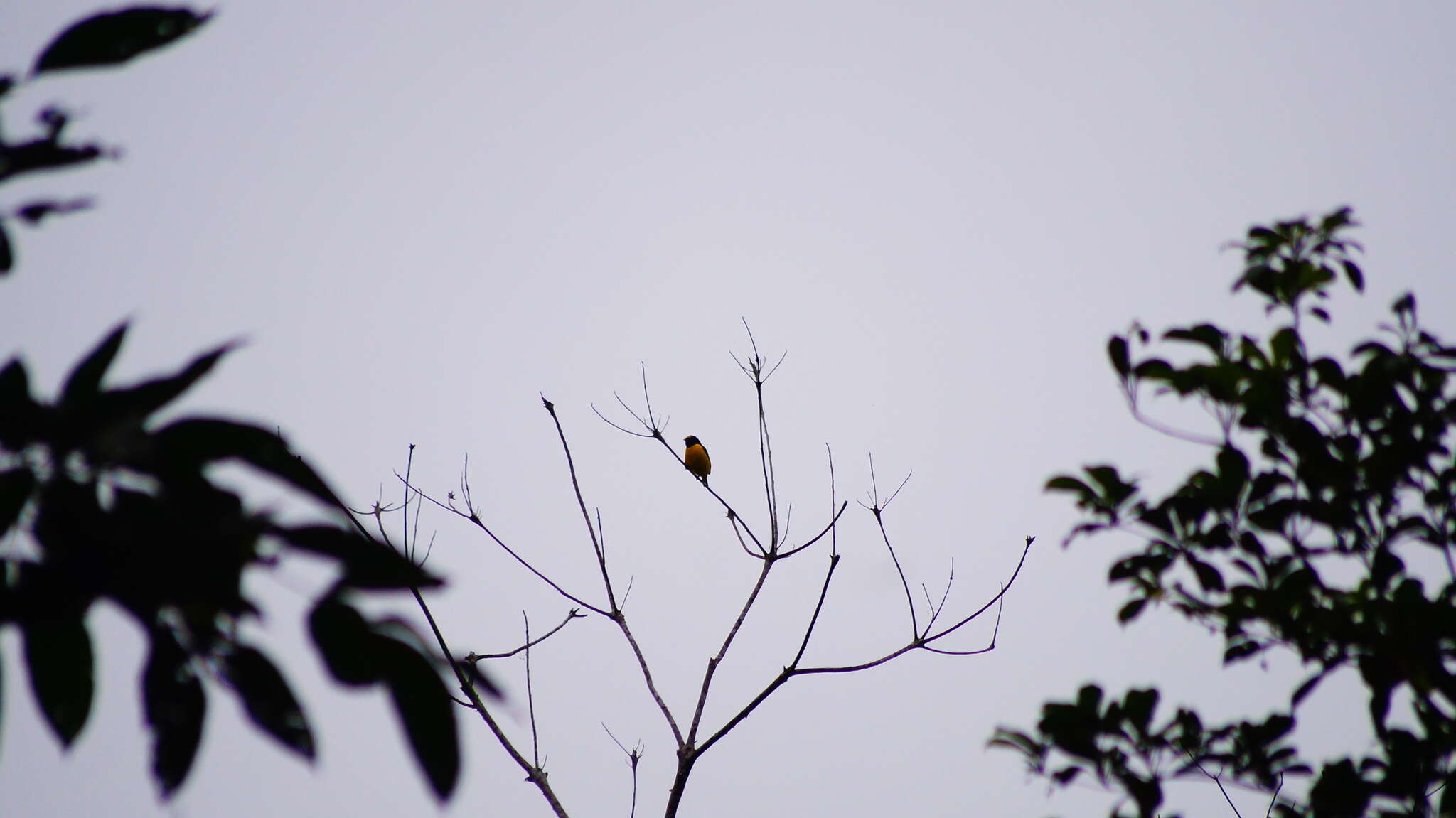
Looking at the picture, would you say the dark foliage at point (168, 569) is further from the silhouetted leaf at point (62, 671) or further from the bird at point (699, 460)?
the bird at point (699, 460)

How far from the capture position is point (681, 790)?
8.90 feet

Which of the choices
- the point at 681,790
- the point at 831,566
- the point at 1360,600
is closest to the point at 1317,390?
the point at 1360,600

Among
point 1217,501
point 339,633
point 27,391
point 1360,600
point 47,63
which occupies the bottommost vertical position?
point 339,633

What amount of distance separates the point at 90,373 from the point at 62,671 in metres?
0.27

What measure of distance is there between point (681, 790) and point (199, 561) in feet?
7.72

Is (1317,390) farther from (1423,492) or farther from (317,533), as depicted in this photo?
(317,533)

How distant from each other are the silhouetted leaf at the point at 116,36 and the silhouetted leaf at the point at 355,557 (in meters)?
0.59

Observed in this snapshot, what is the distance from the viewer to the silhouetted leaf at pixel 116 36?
885 mm

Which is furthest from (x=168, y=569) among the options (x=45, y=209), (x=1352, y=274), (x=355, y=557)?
(x=1352, y=274)

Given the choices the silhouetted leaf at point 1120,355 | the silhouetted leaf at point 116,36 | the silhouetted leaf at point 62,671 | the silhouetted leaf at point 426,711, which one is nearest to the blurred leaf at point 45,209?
the silhouetted leaf at point 116,36

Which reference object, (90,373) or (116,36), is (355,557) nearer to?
(90,373)

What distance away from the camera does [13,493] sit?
0.73 meters

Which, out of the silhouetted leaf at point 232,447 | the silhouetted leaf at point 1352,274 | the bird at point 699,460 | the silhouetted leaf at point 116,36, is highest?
the bird at point 699,460

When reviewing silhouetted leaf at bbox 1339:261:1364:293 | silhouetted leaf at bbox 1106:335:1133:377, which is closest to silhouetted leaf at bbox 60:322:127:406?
silhouetted leaf at bbox 1106:335:1133:377
